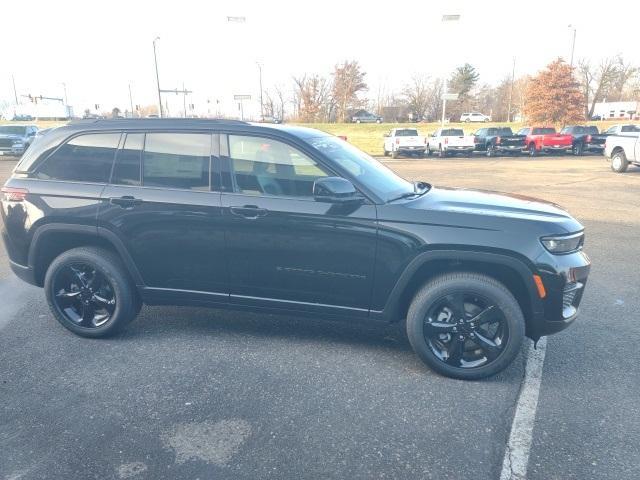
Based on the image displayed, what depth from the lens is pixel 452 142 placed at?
2866 centimetres

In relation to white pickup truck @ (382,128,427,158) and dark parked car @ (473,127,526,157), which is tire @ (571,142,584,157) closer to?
dark parked car @ (473,127,526,157)

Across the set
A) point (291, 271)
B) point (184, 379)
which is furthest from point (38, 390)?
point (291, 271)

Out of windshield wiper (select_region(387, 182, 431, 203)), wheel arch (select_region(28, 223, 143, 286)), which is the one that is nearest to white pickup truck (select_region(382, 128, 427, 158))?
windshield wiper (select_region(387, 182, 431, 203))

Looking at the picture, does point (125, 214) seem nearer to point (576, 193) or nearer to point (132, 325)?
point (132, 325)

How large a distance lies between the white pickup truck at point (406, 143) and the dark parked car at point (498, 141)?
3310mm

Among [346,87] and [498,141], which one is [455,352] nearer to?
[498,141]

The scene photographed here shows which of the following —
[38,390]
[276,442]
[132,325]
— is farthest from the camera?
[132,325]

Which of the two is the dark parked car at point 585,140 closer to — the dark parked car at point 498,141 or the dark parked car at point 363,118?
the dark parked car at point 498,141

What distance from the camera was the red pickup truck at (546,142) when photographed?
93.4 feet

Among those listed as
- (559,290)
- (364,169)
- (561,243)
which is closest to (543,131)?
(364,169)

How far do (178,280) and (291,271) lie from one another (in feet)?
3.28

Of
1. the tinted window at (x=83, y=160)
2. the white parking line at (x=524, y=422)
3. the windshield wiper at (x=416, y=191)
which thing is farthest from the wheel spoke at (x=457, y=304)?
the tinted window at (x=83, y=160)

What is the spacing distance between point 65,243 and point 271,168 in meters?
1.99

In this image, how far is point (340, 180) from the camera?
12.1 ft
